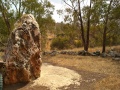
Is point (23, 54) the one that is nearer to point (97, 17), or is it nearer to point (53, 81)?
point (53, 81)

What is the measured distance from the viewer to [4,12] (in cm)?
1886

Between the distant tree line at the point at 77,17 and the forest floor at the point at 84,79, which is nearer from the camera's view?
the forest floor at the point at 84,79

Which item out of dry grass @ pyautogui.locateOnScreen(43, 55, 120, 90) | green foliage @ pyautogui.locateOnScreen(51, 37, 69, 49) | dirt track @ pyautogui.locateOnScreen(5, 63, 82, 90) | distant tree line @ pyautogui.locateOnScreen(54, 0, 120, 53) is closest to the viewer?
dirt track @ pyautogui.locateOnScreen(5, 63, 82, 90)

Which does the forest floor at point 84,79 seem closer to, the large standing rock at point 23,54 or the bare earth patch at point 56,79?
the bare earth patch at point 56,79

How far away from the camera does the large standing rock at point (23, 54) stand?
307 inches

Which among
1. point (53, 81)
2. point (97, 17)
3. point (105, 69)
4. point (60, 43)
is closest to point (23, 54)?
point (53, 81)

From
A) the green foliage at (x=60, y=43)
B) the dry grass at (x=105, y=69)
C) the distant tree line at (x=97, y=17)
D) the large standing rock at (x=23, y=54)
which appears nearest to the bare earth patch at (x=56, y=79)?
the large standing rock at (x=23, y=54)

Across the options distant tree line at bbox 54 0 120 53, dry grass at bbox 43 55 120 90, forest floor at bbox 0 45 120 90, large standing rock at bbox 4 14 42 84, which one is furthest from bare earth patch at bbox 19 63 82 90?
distant tree line at bbox 54 0 120 53

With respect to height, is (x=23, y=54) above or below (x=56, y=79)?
Result: above

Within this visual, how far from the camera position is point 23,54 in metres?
8.00

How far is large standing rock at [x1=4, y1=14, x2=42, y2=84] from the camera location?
25.5 ft

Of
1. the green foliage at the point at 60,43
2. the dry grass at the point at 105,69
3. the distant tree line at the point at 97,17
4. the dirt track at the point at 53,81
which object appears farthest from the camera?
the green foliage at the point at 60,43

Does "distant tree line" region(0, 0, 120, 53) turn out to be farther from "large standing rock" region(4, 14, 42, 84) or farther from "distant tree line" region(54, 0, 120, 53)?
"large standing rock" region(4, 14, 42, 84)

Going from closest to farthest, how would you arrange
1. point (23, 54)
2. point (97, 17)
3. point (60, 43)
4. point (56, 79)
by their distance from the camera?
point (23, 54)
point (56, 79)
point (97, 17)
point (60, 43)
